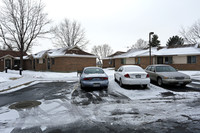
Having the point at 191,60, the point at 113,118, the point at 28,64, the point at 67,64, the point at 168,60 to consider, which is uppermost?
the point at 168,60

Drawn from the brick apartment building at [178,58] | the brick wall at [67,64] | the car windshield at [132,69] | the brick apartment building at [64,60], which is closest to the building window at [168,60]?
the brick apartment building at [178,58]

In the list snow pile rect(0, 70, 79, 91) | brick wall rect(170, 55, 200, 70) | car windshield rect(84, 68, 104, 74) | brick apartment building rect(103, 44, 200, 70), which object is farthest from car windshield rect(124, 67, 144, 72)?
brick wall rect(170, 55, 200, 70)

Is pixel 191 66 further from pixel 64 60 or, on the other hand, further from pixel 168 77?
pixel 64 60

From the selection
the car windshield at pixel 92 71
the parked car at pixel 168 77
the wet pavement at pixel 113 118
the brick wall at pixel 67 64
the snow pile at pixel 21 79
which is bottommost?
the wet pavement at pixel 113 118

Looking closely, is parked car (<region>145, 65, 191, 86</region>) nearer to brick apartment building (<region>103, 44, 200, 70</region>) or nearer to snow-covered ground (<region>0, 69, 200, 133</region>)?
snow-covered ground (<region>0, 69, 200, 133</region>)

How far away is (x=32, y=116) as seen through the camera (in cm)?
434

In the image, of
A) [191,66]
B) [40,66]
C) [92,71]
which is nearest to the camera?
[92,71]

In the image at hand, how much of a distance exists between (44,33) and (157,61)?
22.8 metres

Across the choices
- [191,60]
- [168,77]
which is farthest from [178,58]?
[168,77]

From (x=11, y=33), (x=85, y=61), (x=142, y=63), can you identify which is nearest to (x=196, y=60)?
(x=142, y=63)

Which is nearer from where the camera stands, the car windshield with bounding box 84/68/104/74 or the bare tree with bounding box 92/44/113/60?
the car windshield with bounding box 84/68/104/74

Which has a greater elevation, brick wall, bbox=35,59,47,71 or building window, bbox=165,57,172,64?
building window, bbox=165,57,172,64

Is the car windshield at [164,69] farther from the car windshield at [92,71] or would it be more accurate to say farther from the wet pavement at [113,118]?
the wet pavement at [113,118]

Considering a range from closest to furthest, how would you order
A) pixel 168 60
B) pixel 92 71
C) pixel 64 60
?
pixel 92 71
pixel 64 60
pixel 168 60
